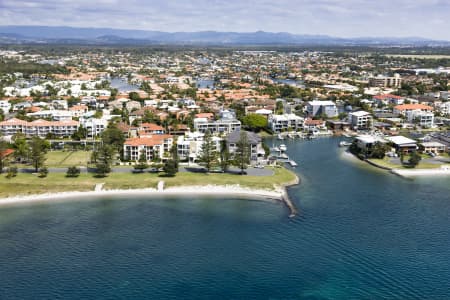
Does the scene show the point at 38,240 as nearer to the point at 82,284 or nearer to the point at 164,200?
the point at 82,284

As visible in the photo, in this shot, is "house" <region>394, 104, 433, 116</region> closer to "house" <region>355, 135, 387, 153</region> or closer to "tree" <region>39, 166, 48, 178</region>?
"house" <region>355, 135, 387, 153</region>

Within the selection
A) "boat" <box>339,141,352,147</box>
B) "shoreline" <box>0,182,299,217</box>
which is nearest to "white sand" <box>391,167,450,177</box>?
"boat" <box>339,141,352,147</box>

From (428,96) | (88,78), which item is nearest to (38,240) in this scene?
(428,96)

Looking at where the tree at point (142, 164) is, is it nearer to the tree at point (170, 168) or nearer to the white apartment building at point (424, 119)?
the tree at point (170, 168)

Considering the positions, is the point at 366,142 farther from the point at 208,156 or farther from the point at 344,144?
the point at 208,156

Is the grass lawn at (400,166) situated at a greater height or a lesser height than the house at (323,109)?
lesser

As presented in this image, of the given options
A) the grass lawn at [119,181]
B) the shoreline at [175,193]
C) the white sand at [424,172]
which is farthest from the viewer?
the white sand at [424,172]

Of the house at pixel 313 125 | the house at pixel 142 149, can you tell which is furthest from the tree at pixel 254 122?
the house at pixel 142 149
